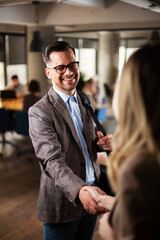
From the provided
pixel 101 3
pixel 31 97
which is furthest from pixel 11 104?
pixel 101 3

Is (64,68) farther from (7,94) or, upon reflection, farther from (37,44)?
(37,44)

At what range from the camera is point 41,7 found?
893 cm

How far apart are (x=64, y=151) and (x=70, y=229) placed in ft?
1.46

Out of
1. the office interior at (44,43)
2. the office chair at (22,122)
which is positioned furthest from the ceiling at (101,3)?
the office chair at (22,122)

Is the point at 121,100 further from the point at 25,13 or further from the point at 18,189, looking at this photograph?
the point at 25,13

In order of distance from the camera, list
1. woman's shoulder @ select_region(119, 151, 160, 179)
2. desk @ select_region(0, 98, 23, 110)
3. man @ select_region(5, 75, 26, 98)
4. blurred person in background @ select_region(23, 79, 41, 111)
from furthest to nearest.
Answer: man @ select_region(5, 75, 26, 98), desk @ select_region(0, 98, 23, 110), blurred person in background @ select_region(23, 79, 41, 111), woman's shoulder @ select_region(119, 151, 160, 179)

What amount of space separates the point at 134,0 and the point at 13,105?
391cm

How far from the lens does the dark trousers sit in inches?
62.8

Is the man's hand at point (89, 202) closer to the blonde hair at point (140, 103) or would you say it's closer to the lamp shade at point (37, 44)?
the blonde hair at point (140, 103)

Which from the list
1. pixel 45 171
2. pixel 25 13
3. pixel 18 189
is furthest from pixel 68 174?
pixel 25 13

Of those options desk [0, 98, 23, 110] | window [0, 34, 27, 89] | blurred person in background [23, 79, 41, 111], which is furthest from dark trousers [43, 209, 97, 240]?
window [0, 34, 27, 89]

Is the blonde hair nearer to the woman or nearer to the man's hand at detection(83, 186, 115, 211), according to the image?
the woman

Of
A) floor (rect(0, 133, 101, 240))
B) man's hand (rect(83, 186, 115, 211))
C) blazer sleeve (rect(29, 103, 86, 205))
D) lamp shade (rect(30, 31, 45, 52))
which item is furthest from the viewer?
lamp shade (rect(30, 31, 45, 52))

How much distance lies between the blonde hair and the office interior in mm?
153
